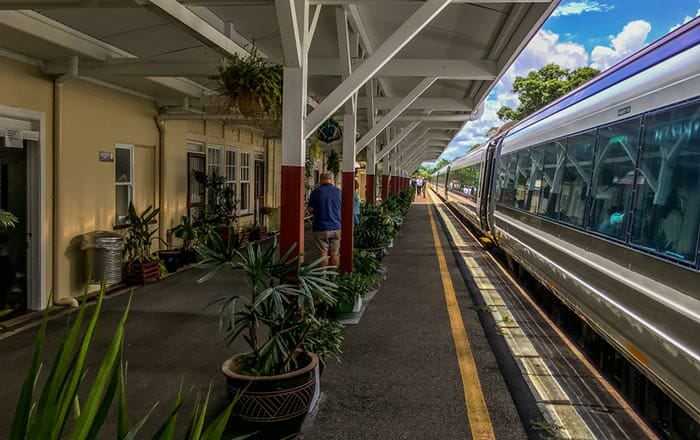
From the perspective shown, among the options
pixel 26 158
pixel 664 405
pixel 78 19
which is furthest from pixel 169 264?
pixel 664 405

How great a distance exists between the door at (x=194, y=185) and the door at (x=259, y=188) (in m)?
3.29

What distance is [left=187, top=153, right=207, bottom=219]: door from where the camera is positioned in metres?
11.0

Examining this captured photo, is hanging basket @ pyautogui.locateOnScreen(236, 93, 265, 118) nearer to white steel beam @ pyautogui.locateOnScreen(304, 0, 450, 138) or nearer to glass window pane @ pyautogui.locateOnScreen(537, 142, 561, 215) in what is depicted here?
white steel beam @ pyautogui.locateOnScreen(304, 0, 450, 138)

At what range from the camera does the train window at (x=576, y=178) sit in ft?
18.7

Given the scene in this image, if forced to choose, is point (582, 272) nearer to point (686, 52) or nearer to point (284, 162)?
point (686, 52)

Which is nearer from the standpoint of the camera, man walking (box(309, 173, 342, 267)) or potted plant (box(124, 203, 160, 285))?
man walking (box(309, 173, 342, 267))

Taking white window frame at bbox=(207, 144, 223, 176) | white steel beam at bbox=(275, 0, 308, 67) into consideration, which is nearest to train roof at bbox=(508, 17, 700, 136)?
white steel beam at bbox=(275, 0, 308, 67)

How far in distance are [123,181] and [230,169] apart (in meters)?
4.40

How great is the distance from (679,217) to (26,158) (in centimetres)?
710

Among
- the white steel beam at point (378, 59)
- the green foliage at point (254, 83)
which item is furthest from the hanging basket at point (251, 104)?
the white steel beam at point (378, 59)

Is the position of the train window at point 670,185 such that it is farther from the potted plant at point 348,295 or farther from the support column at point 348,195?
the support column at point 348,195

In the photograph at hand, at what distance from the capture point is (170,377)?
473 centimetres

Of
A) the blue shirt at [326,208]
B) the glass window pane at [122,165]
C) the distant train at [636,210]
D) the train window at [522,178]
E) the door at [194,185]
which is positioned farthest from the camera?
the door at [194,185]

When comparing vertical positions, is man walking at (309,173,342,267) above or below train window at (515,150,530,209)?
below
